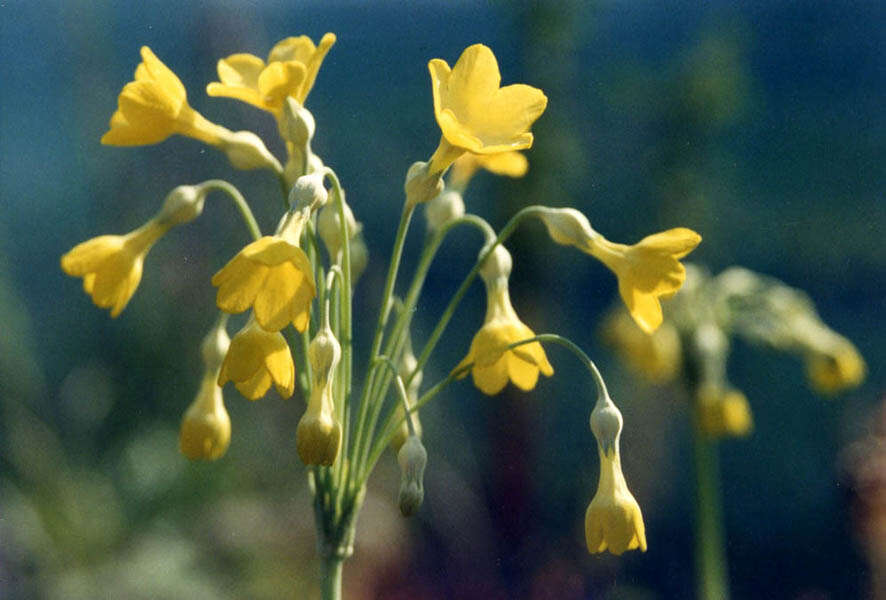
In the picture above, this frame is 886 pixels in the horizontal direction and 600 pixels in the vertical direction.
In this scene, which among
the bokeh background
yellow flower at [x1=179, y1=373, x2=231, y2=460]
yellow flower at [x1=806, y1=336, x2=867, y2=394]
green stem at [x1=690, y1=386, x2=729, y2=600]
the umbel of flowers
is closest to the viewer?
the umbel of flowers

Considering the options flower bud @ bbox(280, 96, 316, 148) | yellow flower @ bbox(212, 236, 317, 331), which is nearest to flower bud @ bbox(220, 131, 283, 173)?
flower bud @ bbox(280, 96, 316, 148)

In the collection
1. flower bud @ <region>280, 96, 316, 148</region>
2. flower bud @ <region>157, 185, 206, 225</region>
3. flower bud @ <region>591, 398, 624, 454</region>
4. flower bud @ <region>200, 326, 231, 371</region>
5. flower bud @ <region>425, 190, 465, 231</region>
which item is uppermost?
flower bud @ <region>280, 96, 316, 148</region>

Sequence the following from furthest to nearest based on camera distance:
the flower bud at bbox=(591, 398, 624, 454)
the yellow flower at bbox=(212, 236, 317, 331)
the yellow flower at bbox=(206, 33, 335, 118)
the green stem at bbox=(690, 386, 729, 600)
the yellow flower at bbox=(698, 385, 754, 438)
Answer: the yellow flower at bbox=(698, 385, 754, 438) → the green stem at bbox=(690, 386, 729, 600) → the flower bud at bbox=(591, 398, 624, 454) → the yellow flower at bbox=(206, 33, 335, 118) → the yellow flower at bbox=(212, 236, 317, 331)

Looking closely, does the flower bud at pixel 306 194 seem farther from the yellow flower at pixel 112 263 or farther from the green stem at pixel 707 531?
the green stem at pixel 707 531

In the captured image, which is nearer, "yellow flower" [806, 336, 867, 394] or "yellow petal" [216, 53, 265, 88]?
"yellow petal" [216, 53, 265, 88]

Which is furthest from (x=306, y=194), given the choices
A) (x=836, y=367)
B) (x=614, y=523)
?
(x=836, y=367)

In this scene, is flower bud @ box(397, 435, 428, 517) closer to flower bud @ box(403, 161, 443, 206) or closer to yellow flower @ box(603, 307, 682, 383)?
flower bud @ box(403, 161, 443, 206)
